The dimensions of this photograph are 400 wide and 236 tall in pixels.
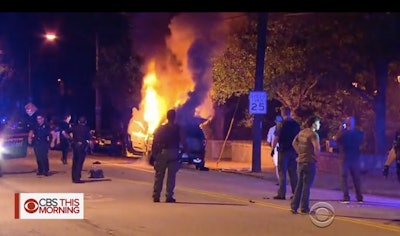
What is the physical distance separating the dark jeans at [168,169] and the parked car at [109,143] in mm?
16358

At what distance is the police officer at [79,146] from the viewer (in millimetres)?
16859

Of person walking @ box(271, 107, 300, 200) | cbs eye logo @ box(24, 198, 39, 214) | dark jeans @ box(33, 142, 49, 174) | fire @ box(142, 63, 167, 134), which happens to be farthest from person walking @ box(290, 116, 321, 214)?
fire @ box(142, 63, 167, 134)

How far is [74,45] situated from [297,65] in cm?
2650

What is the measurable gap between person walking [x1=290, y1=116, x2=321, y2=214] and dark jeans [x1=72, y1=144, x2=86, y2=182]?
643 cm

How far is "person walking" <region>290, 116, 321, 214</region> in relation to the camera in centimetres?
1184

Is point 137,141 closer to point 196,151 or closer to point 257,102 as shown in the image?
point 196,151

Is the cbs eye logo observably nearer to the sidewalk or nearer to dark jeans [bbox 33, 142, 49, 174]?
dark jeans [bbox 33, 142, 49, 174]

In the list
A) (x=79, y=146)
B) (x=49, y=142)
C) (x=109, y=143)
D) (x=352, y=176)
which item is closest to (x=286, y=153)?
(x=352, y=176)

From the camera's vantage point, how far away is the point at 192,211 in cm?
1218

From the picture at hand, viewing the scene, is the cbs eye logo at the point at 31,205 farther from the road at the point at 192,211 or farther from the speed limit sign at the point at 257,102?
the speed limit sign at the point at 257,102

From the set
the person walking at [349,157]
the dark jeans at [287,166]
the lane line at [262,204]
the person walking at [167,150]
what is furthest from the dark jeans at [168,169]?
the person walking at [349,157]

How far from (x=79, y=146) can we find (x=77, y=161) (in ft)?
1.42

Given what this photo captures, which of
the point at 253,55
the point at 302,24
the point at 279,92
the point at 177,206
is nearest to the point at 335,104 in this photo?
the point at 279,92

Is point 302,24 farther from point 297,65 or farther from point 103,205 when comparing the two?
point 103,205
